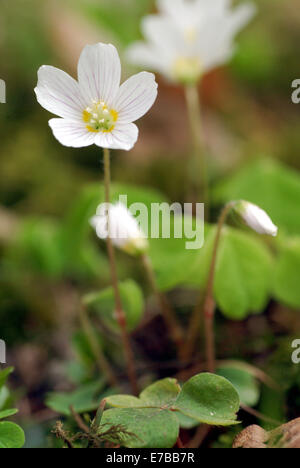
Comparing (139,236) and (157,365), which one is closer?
(139,236)

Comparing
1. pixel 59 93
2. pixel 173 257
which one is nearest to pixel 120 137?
pixel 59 93

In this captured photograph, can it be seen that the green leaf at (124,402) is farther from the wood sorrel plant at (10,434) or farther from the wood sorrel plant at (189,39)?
the wood sorrel plant at (189,39)

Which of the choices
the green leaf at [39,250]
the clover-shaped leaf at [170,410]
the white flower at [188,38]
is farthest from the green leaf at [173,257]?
the white flower at [188,38]

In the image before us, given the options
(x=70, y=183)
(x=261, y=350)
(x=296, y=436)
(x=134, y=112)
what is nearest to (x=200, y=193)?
(x=70, y=183)

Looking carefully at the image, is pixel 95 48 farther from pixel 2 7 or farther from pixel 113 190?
pixel 2 7

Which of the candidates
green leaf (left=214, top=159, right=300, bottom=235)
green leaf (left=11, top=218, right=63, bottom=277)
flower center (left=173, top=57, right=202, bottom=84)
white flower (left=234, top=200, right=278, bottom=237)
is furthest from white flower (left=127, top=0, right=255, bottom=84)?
white flower (left=234, top=200, right=278, bottom=237)
